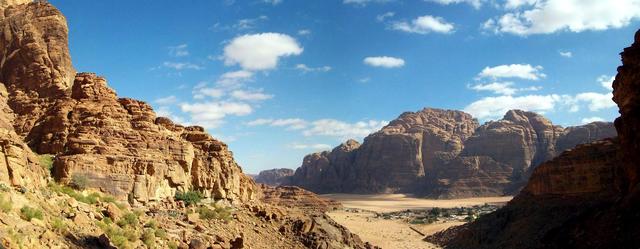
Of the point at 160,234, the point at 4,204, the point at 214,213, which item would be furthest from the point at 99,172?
the point at 4,204

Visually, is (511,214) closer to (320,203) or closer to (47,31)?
(47,31)

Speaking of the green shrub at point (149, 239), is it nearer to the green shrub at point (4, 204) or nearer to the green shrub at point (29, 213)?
the green shrub at point (29, 213)

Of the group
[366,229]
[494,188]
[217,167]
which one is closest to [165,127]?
[217,167]

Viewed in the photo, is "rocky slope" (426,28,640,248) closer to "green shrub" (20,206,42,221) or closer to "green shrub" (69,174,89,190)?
"green shrub" (20,206,42,221)

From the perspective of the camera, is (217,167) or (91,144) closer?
(91,144)

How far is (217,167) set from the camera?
107ft

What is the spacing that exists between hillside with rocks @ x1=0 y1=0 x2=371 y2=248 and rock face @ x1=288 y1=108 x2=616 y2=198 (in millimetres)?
91159

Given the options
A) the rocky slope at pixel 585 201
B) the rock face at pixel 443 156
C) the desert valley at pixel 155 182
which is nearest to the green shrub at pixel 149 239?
the desert valley at pixel 155 182

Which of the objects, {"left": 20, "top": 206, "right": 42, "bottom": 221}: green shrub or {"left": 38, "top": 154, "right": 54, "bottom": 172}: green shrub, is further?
{"left": 38, "top": 154, "right": 54, "bottom": 172}: green shrub

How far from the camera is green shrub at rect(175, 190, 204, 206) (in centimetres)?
2784

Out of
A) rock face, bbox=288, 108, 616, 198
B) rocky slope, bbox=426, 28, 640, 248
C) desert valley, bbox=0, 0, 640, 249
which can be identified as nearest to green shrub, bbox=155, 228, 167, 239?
desert valley, bbox=0, 0, 640, 249

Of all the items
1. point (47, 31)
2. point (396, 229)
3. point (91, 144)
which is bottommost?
point (396, 229)

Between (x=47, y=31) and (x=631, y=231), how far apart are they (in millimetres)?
31876

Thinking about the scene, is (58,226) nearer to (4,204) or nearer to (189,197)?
(4,204)
